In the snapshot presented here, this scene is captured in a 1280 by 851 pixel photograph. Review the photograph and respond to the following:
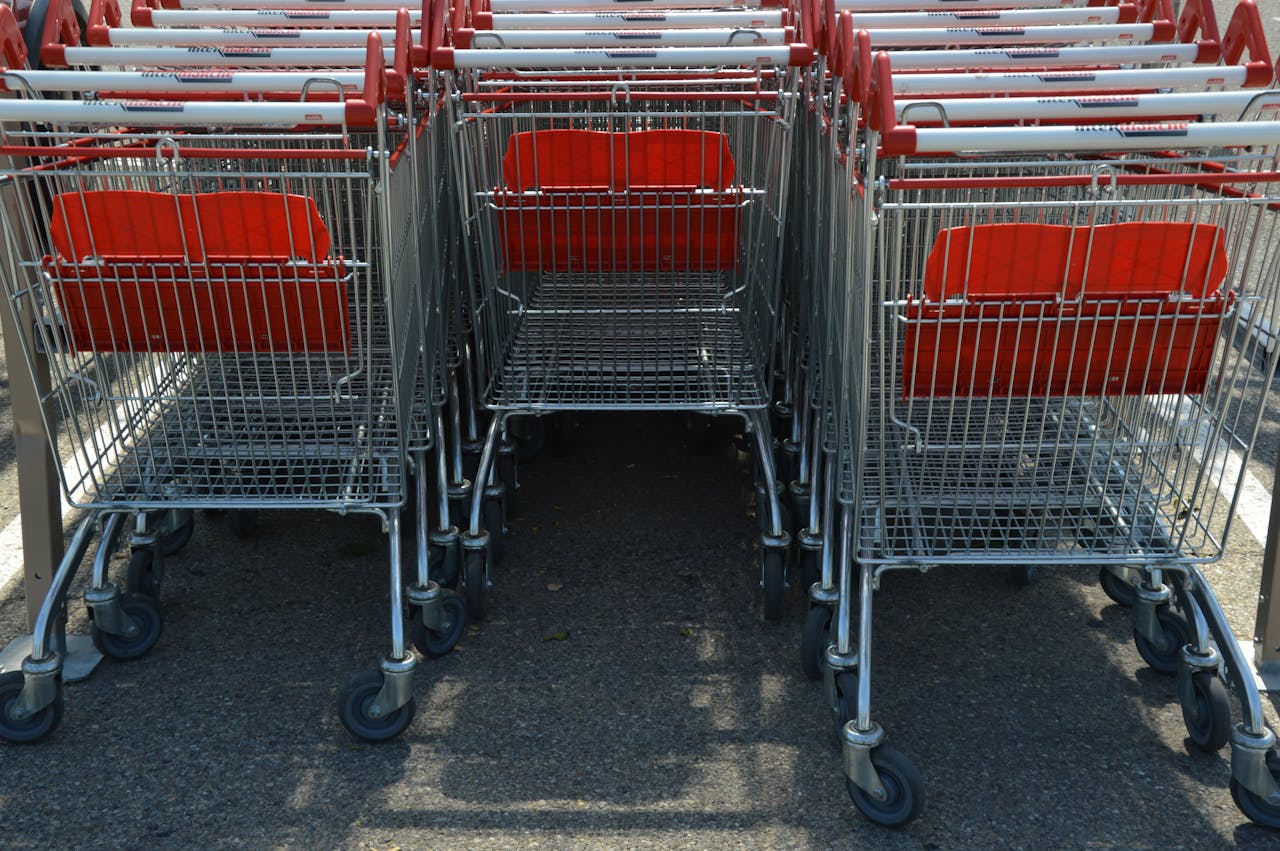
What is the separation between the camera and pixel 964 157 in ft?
13.4

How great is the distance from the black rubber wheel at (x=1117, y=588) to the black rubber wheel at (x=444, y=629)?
191 cm

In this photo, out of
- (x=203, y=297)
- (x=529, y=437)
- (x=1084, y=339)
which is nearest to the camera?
(x=1084, y=339)

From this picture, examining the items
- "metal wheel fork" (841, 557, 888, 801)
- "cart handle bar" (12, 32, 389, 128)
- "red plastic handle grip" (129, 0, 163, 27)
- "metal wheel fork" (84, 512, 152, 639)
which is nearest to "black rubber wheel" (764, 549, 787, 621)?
"metal wheel fork" (841, 557, 888, 801)

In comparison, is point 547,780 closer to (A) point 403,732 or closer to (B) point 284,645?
(A) point 403,732

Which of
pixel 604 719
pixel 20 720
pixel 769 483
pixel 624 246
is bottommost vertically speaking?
pixel 604 719

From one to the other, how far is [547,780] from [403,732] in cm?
42

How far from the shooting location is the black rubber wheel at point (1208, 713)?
3.22 metres

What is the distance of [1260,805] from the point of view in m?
3.02

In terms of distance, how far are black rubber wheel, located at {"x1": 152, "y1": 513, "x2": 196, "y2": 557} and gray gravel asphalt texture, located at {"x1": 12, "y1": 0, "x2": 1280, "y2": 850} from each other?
1.6 inches

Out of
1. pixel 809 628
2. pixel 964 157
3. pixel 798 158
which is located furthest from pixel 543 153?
pixel 809 628

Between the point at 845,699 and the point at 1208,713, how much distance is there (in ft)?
2.93

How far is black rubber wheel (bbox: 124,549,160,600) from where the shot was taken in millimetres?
3836

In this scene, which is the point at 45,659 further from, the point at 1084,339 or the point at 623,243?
the point at 1084,339

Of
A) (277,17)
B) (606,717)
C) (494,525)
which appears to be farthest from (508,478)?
(277,17)
